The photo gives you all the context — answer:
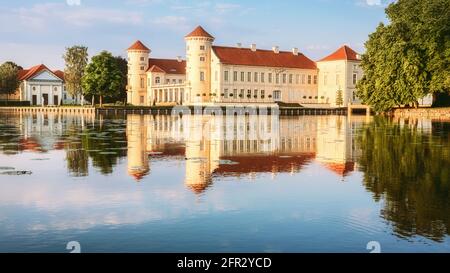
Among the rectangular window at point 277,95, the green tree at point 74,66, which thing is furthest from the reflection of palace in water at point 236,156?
the green tree at point 74,66

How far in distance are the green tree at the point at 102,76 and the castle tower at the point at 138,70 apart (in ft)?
64.8

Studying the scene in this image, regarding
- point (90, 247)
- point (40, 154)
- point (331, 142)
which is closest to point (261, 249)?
point (90, 247)

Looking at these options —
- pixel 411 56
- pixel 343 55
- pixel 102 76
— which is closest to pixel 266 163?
pixel 411 56

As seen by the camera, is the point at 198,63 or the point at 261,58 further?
the point at 261,58

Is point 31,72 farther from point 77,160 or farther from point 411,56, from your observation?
point 77,160

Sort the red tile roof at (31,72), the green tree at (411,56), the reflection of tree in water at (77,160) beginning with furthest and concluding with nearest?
the red tile roof at (31,72)
the green tree at (411,56)
the reflection of tree in water at (77,160)

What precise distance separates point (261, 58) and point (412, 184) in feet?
313

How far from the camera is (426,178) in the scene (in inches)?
545

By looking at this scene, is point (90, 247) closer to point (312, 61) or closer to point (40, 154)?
point (40, 154)

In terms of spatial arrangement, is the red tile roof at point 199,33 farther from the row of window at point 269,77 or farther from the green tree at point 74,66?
the green tree at point 74,66

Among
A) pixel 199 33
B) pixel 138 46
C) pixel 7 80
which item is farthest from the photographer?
pixel 7 80

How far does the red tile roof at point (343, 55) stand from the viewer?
352 feet

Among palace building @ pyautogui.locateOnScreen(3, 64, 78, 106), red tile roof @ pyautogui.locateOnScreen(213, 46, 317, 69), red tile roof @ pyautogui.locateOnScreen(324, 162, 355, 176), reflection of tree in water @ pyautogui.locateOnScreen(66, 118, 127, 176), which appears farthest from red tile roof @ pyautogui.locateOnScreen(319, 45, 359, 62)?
red tile roof @ pyautogui.locateOnScreen(324, 162, 355, 176)

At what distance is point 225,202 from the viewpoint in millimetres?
10688
